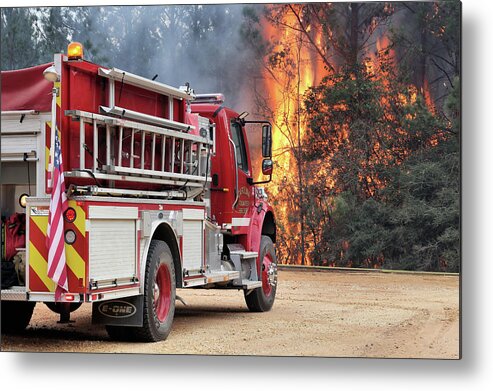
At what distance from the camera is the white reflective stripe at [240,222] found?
→ 12.1m

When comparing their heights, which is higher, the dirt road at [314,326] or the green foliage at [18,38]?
the green foliage at [18,38]

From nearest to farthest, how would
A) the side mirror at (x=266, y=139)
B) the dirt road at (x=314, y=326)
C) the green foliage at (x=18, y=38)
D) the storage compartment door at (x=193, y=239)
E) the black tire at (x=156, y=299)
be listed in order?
the black tire at (x=156, y=299), the dirt road at (x=314, y=326), the storage compartment door at (x=193, y=239), the green foliage at (x=18, y=38), the side mirror at (x=266, y=139)

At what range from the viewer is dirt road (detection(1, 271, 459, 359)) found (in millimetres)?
9844

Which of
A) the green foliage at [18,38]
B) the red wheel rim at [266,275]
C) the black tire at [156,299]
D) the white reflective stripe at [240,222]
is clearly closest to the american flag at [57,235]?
the black tire at [156,299]

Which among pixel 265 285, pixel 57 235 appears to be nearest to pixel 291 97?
pixel 265 285

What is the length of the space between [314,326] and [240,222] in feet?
5.28

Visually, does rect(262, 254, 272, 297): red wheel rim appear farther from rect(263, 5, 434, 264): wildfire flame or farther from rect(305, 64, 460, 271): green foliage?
rect(263, 5, 434, 264): wildfire flame

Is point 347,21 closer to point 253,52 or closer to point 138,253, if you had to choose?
point 253,52

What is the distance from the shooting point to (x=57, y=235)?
849 cm

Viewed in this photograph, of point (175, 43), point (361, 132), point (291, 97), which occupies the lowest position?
point (361, 132)

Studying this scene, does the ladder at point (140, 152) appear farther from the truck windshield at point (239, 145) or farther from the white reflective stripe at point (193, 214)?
the truck windshield at point (239, 145)

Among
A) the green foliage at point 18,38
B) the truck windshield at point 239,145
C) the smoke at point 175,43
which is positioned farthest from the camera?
the truck windshield at point 239,145

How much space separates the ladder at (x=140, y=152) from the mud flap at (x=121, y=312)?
1.09 metres

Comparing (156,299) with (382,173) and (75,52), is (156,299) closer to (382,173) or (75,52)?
(75,52)
